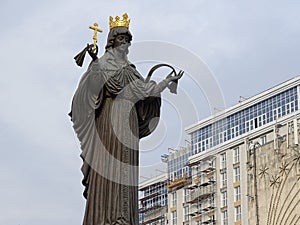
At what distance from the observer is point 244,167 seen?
97875 mm

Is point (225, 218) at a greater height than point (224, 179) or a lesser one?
lesser

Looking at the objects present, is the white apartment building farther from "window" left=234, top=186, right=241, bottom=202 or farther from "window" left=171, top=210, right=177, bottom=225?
"window" left=171, top=210, right=177, bottom=225

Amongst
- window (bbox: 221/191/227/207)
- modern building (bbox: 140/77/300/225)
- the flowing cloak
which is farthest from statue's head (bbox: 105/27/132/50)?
window (bbox: 221/191/227/207)

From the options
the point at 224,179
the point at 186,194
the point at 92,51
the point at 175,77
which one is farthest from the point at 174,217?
the point at 92,51

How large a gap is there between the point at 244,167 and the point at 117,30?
266 feet

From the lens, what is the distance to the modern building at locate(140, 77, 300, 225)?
89.5 metres

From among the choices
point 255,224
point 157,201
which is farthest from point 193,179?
point 255,224

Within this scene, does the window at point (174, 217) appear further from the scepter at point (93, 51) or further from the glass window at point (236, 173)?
the scepter at point (93, 51)

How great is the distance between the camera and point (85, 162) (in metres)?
17.1

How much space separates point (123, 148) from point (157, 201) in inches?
3966

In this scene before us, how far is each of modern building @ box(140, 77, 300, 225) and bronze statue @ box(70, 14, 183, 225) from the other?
7059 cm

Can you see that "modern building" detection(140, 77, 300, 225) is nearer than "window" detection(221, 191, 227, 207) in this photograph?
Yes

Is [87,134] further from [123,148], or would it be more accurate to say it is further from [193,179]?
[193,179]

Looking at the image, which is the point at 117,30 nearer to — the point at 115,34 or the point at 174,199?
the point at 115,34
